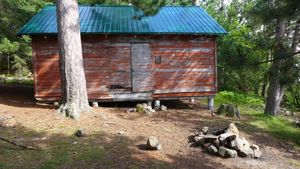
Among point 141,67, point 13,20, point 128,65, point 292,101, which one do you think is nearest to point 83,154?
point 128,65

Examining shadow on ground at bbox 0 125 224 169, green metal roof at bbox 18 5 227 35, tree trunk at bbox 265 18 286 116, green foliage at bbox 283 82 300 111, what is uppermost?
green metal roof at bbox 18 5 227 35

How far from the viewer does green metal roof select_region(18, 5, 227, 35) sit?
12898 millimetres

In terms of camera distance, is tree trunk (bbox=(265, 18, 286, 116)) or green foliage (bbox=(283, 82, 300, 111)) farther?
green foliage (bbox=(283, 82, 300, 111))

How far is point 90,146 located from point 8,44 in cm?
1220

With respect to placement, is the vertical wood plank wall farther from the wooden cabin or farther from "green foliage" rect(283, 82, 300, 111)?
"green foliage" rect(283, 82, 300, 111)

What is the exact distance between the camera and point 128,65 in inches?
526

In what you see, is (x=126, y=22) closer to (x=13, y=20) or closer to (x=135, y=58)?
(x=135, y=58)

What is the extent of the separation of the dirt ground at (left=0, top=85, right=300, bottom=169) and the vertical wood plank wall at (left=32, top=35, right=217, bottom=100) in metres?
1.29

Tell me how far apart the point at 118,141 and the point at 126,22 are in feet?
22.0

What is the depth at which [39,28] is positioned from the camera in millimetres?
12781

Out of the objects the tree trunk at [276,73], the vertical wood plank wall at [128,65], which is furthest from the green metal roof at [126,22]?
the tree trunk at [276,73]

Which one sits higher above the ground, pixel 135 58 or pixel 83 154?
pixel 135 58

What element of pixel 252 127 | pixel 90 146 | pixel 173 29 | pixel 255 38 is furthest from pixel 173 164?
pixel 173 29

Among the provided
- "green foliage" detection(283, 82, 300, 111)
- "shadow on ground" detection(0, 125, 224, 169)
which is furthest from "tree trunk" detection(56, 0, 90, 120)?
"green foliage" detection(283, 82, 300, 111)
